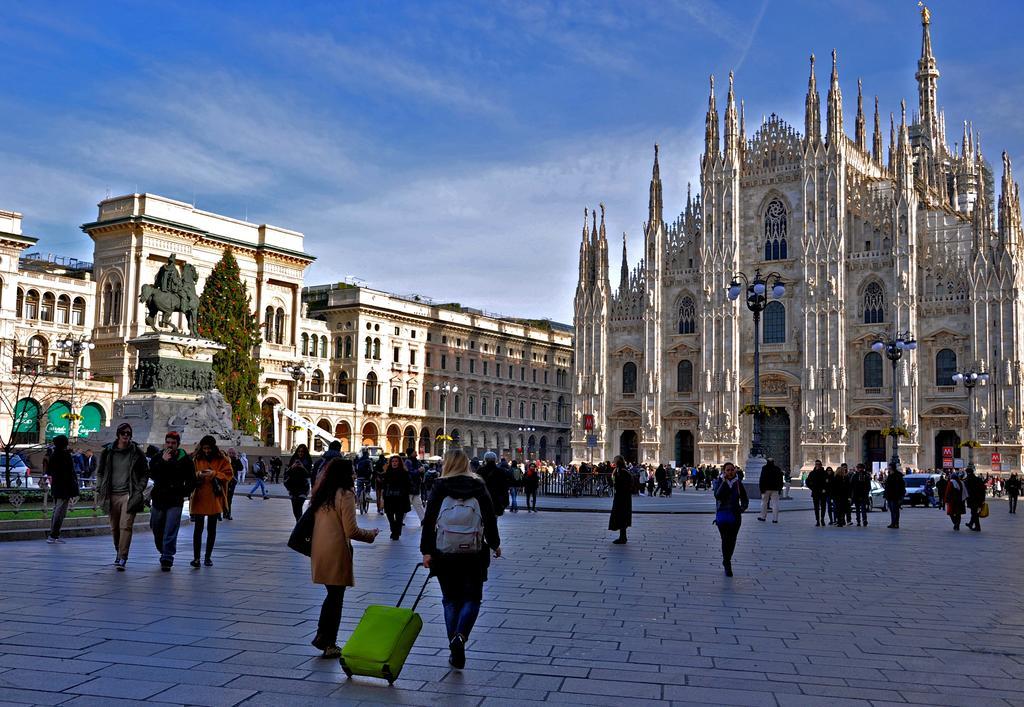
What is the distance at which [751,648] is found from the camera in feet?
25.9

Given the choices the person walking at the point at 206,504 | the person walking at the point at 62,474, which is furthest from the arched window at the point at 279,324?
the person walking at the point at 206,504

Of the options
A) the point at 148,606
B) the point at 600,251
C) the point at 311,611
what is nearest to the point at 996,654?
the point at 311,611

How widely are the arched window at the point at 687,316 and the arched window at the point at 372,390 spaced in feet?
77.9

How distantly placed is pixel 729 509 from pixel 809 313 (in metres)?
48.6

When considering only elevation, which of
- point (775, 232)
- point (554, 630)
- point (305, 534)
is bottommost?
point (554, 630)

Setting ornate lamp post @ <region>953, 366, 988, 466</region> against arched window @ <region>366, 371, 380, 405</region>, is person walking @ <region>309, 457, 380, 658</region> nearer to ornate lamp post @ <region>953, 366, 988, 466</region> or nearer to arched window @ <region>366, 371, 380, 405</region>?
ornate lamp post @ <region>953, 366, 988, 466</region>

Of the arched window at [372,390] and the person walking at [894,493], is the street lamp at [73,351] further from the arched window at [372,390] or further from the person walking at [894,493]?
the person walking at [894,493]

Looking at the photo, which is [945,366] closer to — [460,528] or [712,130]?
[712,130]

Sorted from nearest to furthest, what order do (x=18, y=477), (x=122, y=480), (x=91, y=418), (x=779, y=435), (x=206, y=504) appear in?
(x=122, y=480) < (x=206, y=504) < (x=18, y=477) < (x=91, y=418) < (x=779, y=435)

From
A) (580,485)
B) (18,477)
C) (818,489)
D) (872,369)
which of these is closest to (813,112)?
(872,369)

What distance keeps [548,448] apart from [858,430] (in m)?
38.9

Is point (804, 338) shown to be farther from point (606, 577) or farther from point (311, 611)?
point (311, 611)

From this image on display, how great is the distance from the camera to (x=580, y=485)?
36969 mm

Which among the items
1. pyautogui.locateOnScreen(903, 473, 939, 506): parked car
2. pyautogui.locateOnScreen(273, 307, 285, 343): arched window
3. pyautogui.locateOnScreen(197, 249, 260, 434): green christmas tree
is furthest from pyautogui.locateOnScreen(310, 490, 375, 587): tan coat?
pyautogui.locateOnScreen(273, 307, 285, 343): arched window
